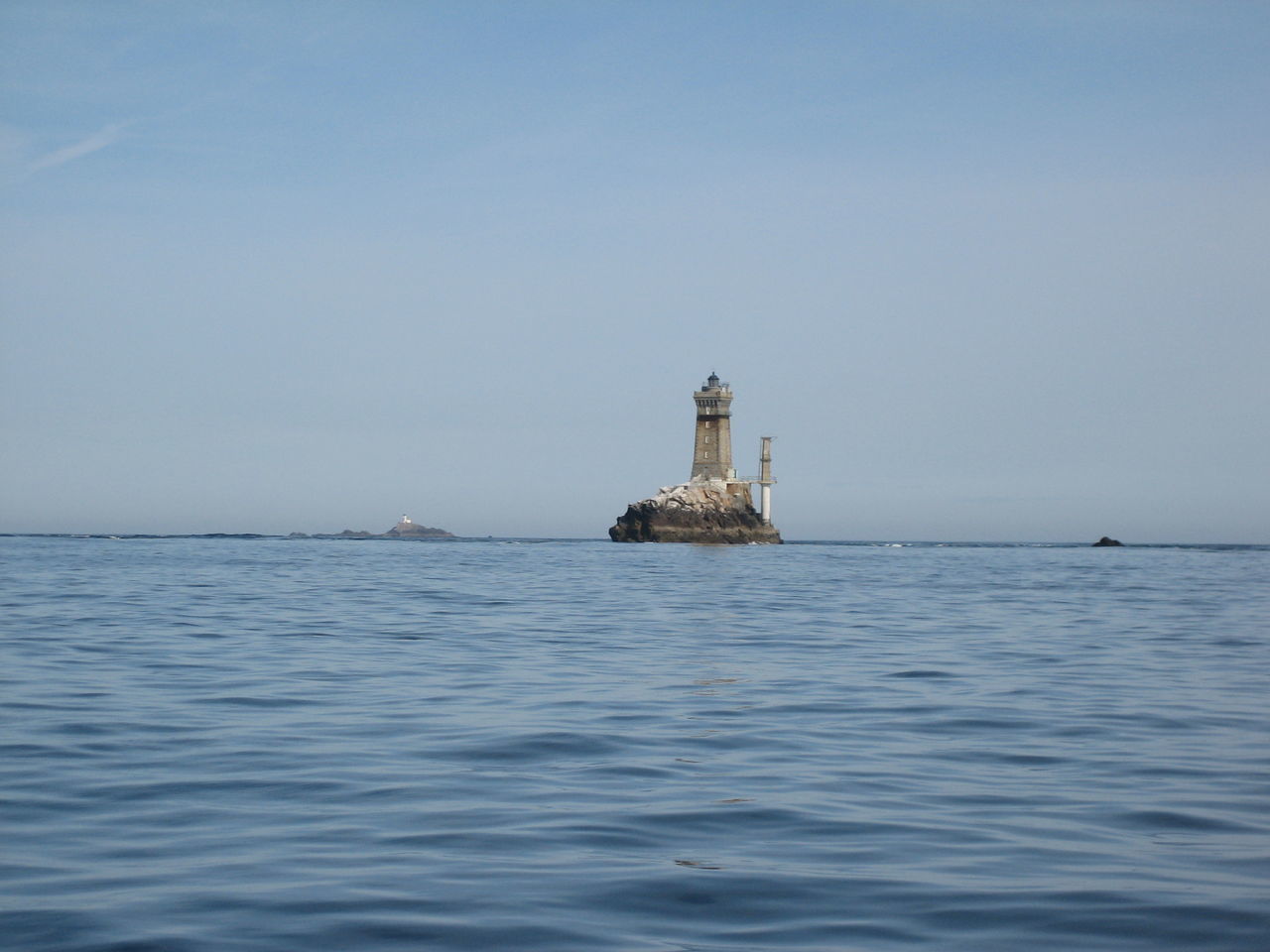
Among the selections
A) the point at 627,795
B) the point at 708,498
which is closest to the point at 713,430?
the point at 708,498

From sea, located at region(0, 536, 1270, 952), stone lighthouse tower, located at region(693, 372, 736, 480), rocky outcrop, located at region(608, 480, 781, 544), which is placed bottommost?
sea, located at region(0, 536, 1270, 952)

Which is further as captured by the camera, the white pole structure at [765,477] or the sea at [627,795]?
the white pole structure at [765,477]

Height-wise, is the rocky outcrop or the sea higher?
the rocky outcrop

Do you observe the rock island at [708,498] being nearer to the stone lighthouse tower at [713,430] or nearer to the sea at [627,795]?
the stone lighthouse tower at [713,430]

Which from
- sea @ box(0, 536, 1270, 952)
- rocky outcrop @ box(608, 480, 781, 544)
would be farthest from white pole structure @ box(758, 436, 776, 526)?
sea @ box(0, 536, 1270, 952)

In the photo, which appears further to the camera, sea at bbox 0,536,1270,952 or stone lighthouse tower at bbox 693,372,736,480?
stone lighthouse tower at bbox 693,372,736,480

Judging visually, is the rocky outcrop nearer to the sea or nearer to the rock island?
the rock island

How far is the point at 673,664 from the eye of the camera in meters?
16.3

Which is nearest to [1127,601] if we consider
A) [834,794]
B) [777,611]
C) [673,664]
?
[777,611]

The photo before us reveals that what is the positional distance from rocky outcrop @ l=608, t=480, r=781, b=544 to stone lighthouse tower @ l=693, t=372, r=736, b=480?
41.5 inches

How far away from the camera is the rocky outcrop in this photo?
361 feet

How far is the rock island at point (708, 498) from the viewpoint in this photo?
11006 centimetres

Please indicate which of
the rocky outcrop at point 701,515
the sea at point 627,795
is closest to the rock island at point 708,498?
the rocky outcrop at point 701,515

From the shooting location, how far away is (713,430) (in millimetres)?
111250
